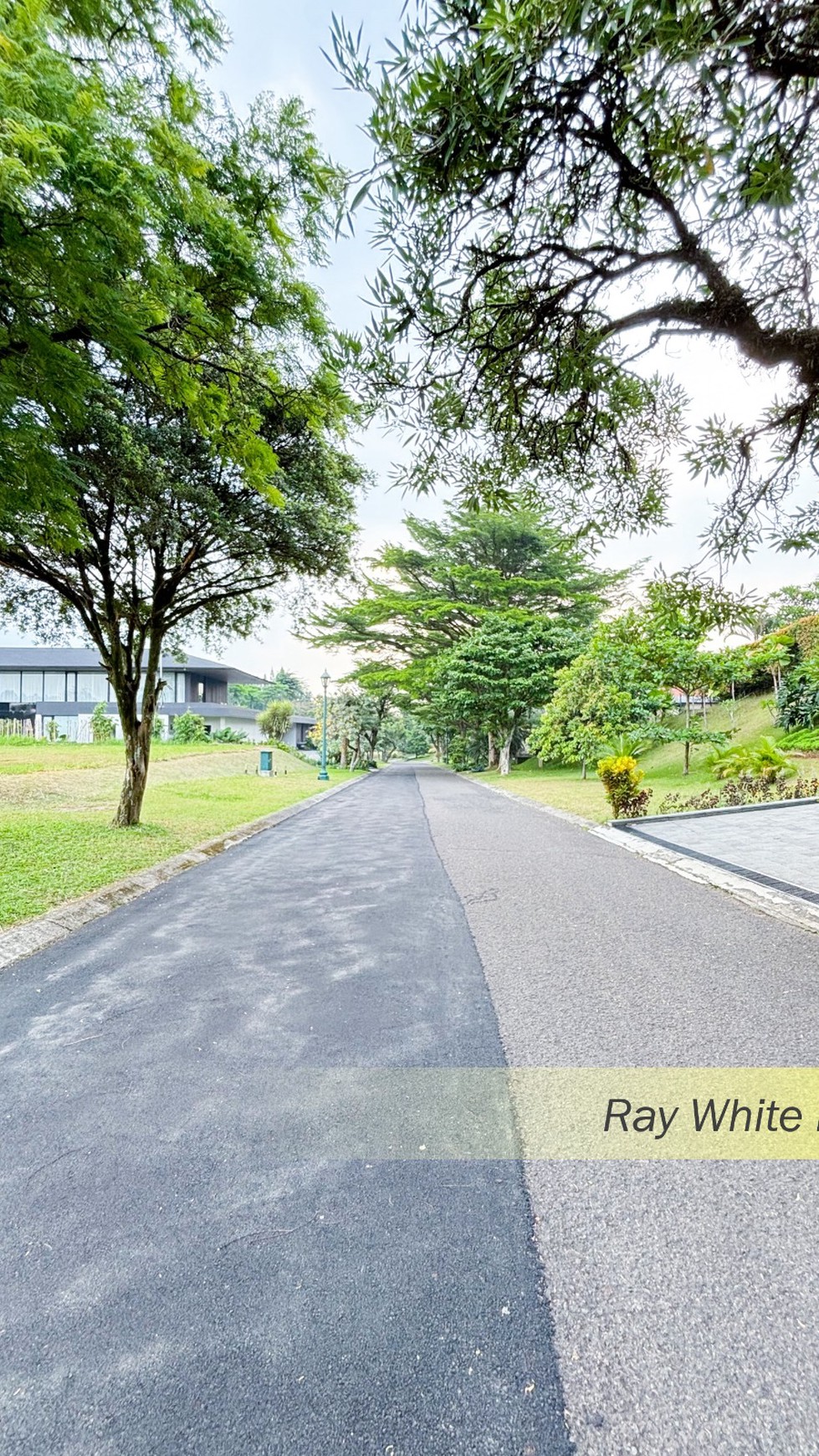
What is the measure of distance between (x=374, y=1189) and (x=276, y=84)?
6.43 m

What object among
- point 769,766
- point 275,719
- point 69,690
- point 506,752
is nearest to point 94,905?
point 769,766

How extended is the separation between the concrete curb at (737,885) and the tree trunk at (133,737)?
696 cm

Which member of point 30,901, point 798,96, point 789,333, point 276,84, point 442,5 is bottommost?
point 30,901

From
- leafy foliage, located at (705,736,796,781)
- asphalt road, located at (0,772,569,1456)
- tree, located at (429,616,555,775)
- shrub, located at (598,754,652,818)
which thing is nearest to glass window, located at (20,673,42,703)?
tree, located at (429,616,555,775)

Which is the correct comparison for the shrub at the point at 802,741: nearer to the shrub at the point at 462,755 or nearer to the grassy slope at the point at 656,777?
the grassy slope at the point at 656,777

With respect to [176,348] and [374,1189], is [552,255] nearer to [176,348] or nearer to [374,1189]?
[176,348]

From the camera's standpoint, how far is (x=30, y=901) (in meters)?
4.68

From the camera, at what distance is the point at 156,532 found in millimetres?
7523

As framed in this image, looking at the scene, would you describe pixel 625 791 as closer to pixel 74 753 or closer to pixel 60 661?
pixel 74 753

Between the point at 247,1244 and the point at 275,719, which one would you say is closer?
the point at 247,1244

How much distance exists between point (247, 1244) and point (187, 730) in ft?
102

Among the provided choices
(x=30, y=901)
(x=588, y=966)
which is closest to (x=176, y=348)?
(x=30, y=901)

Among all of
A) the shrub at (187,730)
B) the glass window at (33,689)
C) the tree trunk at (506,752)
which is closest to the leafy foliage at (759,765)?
the tree trunk at (506,752)

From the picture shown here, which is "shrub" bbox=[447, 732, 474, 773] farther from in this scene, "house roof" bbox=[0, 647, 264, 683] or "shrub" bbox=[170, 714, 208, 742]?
"house roof" bbox=[0, 647, 264, 683]
